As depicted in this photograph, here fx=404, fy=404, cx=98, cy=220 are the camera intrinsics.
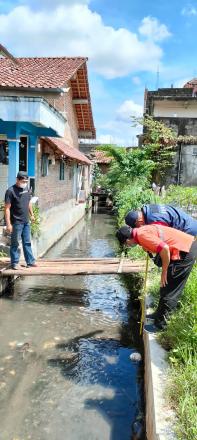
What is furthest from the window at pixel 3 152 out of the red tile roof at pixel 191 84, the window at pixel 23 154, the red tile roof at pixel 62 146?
the red tile roof at pixel 191 84

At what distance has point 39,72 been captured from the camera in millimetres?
13938

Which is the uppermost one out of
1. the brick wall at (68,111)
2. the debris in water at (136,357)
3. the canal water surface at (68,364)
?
the brick wall at (68,111)

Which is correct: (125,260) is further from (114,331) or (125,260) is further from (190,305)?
(190,305)

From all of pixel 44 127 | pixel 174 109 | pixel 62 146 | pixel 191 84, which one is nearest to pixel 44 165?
pixel 44 127

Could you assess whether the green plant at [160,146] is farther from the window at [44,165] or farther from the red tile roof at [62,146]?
the window at [44,165]

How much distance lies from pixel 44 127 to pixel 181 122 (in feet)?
41.9

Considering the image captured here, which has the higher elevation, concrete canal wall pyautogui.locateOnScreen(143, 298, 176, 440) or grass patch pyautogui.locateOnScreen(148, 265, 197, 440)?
grass patch pyautogui.locateOnScreen(148, 265, 197, 440)

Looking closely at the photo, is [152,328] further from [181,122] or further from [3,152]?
[181,122]

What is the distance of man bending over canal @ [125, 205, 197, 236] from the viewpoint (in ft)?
14.4

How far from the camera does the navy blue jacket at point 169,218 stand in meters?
4.40

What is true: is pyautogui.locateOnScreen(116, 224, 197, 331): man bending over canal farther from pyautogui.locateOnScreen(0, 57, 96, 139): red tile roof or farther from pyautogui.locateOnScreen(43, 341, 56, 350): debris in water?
pyautogui.locateOnScreen(0, 57, 96, 139): red tile roof

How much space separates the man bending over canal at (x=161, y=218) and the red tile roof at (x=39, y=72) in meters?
7.45

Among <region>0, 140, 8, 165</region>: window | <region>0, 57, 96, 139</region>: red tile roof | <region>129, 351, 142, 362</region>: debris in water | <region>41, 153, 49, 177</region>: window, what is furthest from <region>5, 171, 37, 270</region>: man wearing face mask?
<region>41, 153, 49, 177</region>: window

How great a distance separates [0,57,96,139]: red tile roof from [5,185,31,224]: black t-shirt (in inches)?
184
